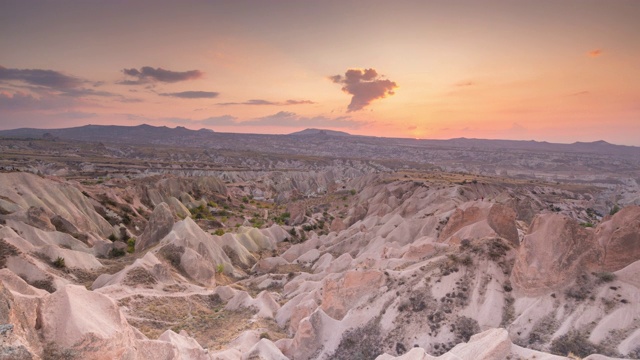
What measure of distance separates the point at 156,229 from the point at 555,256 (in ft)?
137

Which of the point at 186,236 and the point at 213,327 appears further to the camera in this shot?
the point at 186,236

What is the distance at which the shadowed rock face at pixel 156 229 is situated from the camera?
46.7 meters

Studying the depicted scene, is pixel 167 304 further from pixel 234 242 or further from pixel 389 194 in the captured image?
pixel 389 194

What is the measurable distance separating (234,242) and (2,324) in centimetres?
3900

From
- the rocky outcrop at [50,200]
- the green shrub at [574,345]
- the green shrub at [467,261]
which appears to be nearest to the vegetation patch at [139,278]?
the rocky outcrop at [50,200]

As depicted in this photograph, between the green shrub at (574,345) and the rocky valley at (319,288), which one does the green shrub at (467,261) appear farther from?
the green shrub at (574,345)

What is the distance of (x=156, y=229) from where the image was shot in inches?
1849

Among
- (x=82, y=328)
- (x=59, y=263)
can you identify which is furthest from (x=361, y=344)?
(x=59, y=263)

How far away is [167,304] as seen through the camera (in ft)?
103

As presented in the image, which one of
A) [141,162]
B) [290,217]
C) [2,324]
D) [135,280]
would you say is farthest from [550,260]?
[141,162]

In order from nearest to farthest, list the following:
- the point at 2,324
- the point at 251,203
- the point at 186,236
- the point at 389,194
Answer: the point at 2,324 < the point at 186,236 < the point at 389,194 < the point at 251,203

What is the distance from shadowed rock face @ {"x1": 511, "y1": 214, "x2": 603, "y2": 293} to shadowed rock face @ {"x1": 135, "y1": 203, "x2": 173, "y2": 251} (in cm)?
3874

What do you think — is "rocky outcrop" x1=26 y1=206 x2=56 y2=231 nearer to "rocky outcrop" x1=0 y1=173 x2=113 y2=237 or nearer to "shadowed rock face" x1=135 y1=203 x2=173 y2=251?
"rocky outcrop" x1=0 y1=173 x2=113 y2=237

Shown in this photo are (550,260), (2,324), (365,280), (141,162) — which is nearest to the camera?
(2,324)
